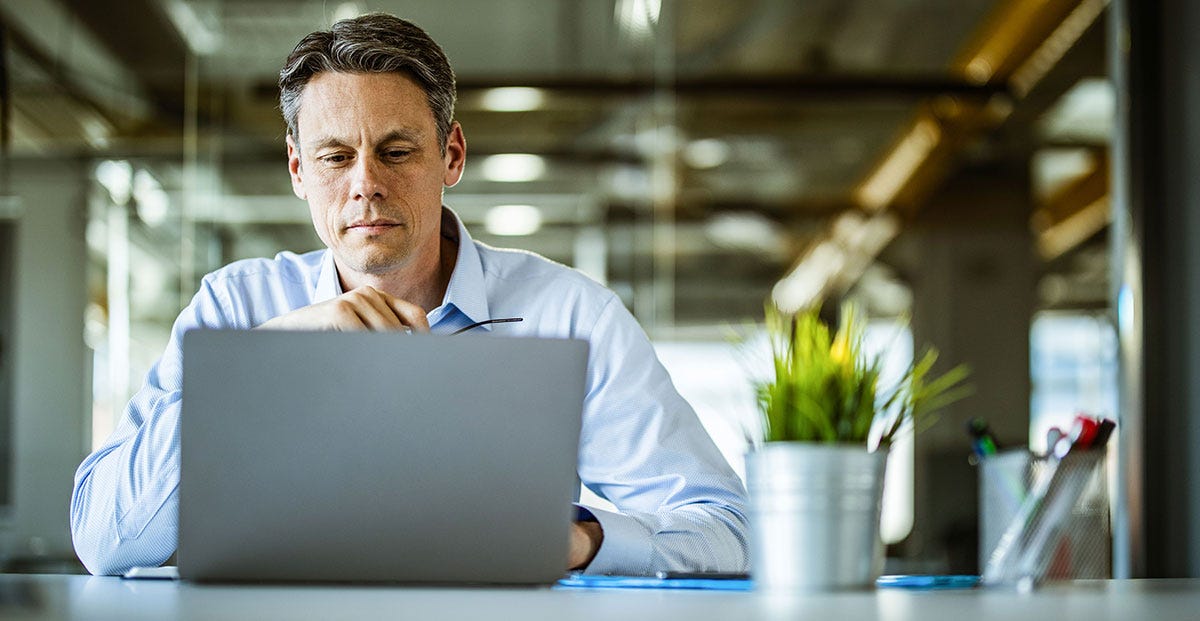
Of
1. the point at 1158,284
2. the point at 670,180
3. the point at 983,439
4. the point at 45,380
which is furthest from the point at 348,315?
the point at 45,380

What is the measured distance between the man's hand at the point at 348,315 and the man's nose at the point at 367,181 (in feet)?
1.74

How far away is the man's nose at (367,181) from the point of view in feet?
6.81

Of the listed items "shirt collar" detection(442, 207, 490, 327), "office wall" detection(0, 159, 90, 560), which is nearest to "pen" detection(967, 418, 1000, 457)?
"shirt collar" detection(442, 207, 490, 327)

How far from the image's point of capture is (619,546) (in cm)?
155

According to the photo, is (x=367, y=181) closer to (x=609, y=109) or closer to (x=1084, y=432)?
(x=1084, y=432)

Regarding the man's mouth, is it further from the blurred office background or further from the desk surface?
the blurred office background

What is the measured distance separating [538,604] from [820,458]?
0.28 metres

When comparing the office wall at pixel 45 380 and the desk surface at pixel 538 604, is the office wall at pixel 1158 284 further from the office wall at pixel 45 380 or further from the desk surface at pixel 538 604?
the office wall at pixel 45 380

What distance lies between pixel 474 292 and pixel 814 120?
3149 millimetres

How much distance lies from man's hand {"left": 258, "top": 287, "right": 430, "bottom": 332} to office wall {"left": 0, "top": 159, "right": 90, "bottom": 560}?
361 centimetres

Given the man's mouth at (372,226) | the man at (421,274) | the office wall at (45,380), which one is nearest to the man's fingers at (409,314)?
the man at (421,274)

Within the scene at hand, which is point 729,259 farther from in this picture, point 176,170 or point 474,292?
point 474,292

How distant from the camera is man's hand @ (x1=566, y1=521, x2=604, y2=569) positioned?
149 centimetres

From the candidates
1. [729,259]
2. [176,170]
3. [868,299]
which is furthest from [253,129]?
[868,299]
